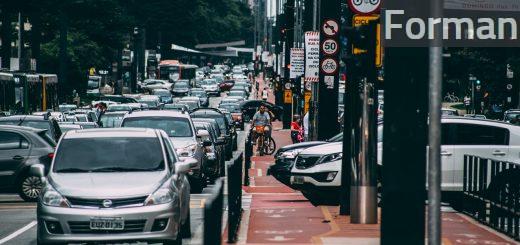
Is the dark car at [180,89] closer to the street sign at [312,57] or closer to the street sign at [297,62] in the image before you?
the street sign at [297,62]

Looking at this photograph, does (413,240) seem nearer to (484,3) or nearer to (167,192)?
(167,192)

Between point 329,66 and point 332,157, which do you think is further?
point 329,66

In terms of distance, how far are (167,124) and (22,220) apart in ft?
23.7

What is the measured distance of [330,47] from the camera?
32.8 meters

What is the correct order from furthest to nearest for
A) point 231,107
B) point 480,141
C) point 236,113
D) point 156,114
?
point 231,107, point 236,113, point 156,114, point 480,141

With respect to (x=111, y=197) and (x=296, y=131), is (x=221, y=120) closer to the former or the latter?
(x=296, y=131)

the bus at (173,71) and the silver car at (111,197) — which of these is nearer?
the silver car at (111,197)

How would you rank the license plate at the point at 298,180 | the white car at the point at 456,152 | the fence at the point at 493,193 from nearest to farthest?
the fence at the point at 493,193, the white car at the point at 456,152, the license plate at the point at 298,180

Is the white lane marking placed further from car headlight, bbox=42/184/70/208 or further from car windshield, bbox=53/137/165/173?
car headlight, bbox=42/184/70/208

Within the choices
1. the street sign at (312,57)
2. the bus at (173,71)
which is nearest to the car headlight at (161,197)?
the street sign at (312,57)

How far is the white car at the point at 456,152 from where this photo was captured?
2256 cm

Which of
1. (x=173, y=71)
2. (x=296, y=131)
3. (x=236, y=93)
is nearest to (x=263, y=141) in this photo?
(x=296, y=131)

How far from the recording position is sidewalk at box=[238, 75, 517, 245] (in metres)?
16.9

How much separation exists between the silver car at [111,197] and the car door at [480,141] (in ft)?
24.6
